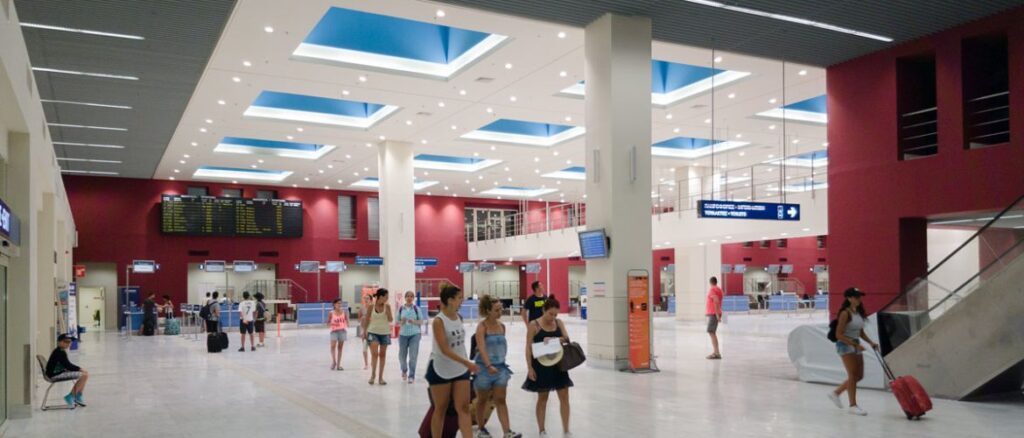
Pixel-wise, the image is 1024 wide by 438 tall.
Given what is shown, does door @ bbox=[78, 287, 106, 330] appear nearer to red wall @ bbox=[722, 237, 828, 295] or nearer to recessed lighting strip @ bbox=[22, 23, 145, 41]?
recessed lighting strip @ bbox=[22, 23, 145, 41]

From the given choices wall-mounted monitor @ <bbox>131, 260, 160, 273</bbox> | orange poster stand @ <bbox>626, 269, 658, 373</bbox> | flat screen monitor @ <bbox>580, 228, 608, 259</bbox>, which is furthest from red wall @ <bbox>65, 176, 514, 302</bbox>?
orange poster stand @ <bbox>626, 269, 658, 373</bbox>

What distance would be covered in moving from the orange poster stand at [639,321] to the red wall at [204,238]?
1052 inches

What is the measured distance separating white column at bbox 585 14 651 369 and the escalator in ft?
13.7

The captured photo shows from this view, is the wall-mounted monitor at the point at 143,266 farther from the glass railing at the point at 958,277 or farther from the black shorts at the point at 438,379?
the black shorts at the point at 438,379

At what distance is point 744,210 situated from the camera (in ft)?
53.6

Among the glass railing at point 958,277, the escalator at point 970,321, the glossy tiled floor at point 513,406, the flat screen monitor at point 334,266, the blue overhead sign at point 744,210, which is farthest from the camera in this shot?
the flat screen monitor at point 334,266

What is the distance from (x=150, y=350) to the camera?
20.6 metres

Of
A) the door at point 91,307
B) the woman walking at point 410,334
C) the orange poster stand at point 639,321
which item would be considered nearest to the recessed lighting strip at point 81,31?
the woman walking at point 410,334

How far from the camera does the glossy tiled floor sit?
801 cm

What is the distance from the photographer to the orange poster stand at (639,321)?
43.2 feet

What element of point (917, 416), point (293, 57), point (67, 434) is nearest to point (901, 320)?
point (917, 416)

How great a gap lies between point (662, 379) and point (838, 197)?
6213 mm

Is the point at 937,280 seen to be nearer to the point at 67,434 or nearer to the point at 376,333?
the point at 376,333

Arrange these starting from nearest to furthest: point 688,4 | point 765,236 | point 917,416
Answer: point 917,416 → point 688,4 → point 765,236
